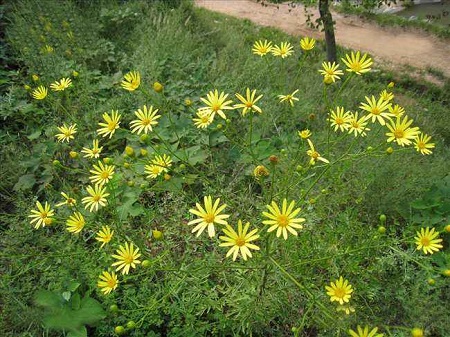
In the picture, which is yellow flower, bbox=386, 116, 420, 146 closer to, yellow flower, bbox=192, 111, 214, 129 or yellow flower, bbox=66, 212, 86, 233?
yellow flower, bbox=192, 111, 214, 129

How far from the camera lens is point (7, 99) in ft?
11.7

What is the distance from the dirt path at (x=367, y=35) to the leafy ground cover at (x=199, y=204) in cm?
207

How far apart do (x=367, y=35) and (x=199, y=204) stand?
20.4 feet

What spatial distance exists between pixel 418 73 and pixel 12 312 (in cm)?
566

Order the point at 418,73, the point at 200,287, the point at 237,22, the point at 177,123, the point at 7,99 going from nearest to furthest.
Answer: the point at 200,287
the point at 177,123
the point at 7,99
the point at 418,73
the point at 237,22

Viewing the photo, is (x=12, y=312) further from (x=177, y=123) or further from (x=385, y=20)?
(x=385, y=20)

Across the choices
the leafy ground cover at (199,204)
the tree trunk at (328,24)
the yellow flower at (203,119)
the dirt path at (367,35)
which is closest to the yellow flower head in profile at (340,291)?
the leafy ground cover at (199,204)

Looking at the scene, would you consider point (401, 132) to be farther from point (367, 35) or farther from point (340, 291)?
point (367, 35)

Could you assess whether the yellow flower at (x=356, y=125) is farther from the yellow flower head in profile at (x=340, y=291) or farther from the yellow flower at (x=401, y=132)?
the yellow flower head in profile at (x=340, y=291)

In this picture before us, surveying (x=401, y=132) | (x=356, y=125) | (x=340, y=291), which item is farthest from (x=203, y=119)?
(x=340, y=291)

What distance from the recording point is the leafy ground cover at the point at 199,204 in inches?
79.4

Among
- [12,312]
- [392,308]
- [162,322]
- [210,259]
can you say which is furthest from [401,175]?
[12,312]

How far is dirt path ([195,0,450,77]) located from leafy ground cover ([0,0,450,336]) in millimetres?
2074

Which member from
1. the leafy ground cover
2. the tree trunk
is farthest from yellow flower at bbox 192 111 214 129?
the tree trunk
